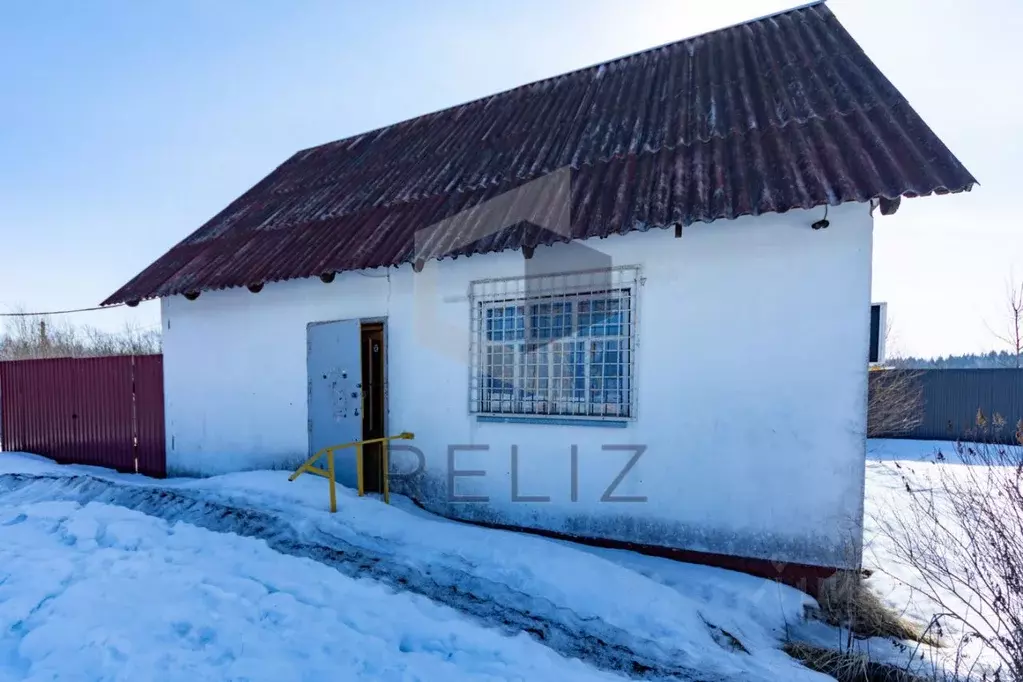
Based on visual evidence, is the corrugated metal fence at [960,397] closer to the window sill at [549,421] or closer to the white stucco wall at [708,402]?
the white stucco wall at [708,402]

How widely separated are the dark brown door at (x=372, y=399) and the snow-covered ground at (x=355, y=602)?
117cm

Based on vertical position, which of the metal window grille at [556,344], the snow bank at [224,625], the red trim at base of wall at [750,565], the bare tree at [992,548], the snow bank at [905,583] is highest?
the metal window grille at [556,344]

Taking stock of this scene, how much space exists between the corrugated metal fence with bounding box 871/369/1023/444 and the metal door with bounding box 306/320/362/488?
50.5 ft

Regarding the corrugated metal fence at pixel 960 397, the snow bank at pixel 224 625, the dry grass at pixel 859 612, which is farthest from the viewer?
the corrugated metal fence at pixel 960 397

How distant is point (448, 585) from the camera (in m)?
4.26

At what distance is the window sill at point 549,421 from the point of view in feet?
17.1

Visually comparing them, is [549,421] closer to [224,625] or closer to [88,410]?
[224,625]

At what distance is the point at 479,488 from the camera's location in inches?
233

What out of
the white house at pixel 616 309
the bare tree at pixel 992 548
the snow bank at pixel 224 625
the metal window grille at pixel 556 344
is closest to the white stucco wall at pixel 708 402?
the white house at pixel 616 309

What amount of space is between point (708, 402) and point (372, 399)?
4.29 m

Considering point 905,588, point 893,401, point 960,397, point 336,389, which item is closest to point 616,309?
point 336,389

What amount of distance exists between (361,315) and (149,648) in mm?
4256

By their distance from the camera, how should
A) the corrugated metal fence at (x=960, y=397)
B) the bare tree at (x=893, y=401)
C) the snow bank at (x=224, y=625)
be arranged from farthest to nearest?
the corrugated metal fence at (x=960, y=397), the bare tree at (x=893, y=401), the snow bank at (x=224, y=625)

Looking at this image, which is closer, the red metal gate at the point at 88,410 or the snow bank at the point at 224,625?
the snow bank at the point at 224,625
